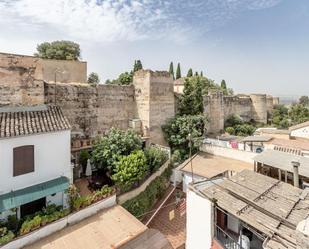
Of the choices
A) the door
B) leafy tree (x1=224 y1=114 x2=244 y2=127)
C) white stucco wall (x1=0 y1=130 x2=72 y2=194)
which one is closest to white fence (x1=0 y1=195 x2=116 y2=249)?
the door

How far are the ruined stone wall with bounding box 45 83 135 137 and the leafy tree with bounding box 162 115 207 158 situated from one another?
380cm

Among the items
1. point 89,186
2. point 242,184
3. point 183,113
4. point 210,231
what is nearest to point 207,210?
point 210,231

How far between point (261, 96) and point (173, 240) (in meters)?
36.1

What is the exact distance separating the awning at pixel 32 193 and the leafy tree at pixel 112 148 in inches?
115

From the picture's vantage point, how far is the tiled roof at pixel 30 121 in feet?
35.0

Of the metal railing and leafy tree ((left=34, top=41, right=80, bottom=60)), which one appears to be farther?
leafy tree ((left=34, top=41, right=80, bottom=60))

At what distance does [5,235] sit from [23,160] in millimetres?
3254

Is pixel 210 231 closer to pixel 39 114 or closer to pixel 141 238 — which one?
pixel 141 238

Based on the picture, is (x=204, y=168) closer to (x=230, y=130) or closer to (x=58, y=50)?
(x=230, y=130)

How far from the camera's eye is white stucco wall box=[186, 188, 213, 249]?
8.91 metres

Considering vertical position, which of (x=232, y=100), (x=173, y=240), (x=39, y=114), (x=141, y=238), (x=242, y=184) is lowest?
(x=173, y=240)

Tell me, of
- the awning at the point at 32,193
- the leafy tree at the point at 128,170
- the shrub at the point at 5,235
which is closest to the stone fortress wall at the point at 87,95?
the awning at the point at 32,193

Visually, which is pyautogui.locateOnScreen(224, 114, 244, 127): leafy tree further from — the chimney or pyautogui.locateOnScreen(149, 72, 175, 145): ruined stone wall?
the chimney

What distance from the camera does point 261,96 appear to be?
41031mm
